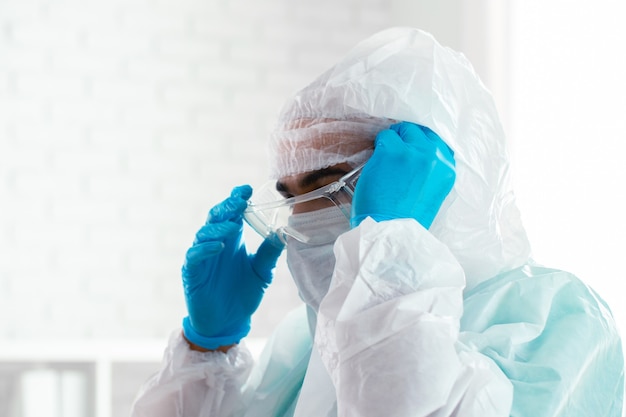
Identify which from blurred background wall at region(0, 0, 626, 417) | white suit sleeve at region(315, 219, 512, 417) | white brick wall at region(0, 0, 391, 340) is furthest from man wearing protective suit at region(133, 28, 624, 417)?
white brick wall at region(0, 0, 391, 340)

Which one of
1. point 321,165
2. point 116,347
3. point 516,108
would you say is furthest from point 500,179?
point 116,347

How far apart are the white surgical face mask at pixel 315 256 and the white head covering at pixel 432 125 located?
0.09 metres

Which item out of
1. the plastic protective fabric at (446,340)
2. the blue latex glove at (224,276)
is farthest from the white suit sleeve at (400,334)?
the blue latex glove at (224,276)

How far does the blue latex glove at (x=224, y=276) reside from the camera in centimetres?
157

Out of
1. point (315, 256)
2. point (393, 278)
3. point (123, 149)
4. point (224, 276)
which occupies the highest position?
point (393, 278)

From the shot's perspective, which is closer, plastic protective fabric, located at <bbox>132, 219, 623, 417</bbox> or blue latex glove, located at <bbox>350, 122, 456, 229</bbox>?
plastic protective fabric, located at <bbox>132, 219, 623, 417</bbox>

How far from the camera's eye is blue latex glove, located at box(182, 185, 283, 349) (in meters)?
1.57

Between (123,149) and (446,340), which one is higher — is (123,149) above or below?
below

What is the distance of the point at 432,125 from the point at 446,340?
408mm

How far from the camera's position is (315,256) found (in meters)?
1.40

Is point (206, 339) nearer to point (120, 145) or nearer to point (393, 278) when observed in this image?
point (393, 278)

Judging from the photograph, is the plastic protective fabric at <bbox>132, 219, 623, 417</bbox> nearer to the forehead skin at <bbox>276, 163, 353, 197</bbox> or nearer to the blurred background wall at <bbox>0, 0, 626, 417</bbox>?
the forehead skin at <bbox>276, 163, 353, 197</bbox>

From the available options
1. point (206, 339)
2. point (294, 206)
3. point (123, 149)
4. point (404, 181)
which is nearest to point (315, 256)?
point (294, 206)

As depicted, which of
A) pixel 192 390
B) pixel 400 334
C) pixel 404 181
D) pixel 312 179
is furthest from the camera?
pixel 192 390
